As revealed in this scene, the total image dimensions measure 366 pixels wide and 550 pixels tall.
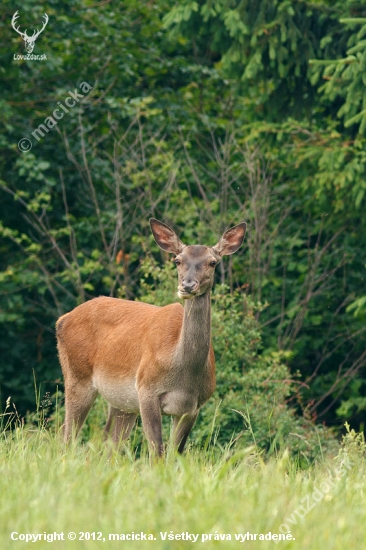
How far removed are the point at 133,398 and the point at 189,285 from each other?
4.01 feet

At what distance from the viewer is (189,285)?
254 inches

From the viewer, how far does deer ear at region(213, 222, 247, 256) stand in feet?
23.9

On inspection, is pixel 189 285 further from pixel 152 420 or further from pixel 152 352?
pixel 152 420

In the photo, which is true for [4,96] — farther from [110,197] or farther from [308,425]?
[308,425]

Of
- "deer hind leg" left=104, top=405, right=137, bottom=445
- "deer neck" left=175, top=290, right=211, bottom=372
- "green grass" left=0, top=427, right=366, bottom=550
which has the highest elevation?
"green grass" left=0, top=427, right=366, bottom=550

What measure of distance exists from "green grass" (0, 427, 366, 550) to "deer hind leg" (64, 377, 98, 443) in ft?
8.72

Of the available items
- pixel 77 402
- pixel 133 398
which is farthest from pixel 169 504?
pixel 77 402

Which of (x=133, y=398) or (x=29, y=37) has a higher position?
(x=29, y=37)

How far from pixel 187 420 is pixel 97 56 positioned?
25.3 ft

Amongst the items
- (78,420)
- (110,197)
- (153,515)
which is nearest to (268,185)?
(110,197)

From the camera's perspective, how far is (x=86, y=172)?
1295 cm

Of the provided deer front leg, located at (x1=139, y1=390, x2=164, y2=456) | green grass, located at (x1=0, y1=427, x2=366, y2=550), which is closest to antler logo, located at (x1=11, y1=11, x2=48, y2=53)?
deer front leg, located at (x1=139, y1=390, x2=164, y2=456)

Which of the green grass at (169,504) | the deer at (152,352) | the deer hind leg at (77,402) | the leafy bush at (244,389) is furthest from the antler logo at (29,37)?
the green grass at (169,504)

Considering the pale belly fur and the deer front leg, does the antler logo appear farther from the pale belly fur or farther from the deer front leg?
the deer front leg
